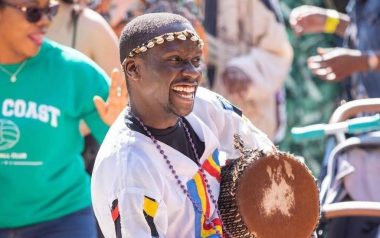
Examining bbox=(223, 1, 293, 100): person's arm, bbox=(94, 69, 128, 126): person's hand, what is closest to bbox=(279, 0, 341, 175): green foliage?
bbox=(223, 1, 293, 100): person's arm

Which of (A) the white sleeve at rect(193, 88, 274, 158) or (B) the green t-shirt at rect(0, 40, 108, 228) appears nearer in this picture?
(A) the white sleeve at rect(193, 88, 274, 158)

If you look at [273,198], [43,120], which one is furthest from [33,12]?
[273,198]

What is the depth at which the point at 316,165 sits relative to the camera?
30.0 ft

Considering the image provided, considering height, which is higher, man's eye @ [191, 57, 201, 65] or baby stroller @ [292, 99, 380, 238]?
man's eye @ [191, 57, 201, 65]

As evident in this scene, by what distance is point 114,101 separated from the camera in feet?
19.3

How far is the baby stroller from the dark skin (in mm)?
1281

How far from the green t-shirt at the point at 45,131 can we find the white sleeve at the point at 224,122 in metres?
1.20

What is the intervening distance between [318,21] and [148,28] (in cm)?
268

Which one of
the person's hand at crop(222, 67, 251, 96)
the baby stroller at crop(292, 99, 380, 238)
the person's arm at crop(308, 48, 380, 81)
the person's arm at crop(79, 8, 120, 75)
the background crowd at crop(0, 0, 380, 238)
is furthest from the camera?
the person's hand at crop(222, 67, 251, 96)

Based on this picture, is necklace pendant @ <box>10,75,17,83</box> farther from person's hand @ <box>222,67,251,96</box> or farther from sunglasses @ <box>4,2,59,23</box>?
person's hand @ <box>222,67,251,96</box>

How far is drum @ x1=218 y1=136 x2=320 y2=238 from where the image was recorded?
460 cm

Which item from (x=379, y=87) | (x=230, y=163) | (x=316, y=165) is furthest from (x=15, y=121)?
(x=316, y=165)

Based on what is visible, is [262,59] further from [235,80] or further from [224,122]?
[224,122]

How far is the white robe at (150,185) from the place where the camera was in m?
4.39
